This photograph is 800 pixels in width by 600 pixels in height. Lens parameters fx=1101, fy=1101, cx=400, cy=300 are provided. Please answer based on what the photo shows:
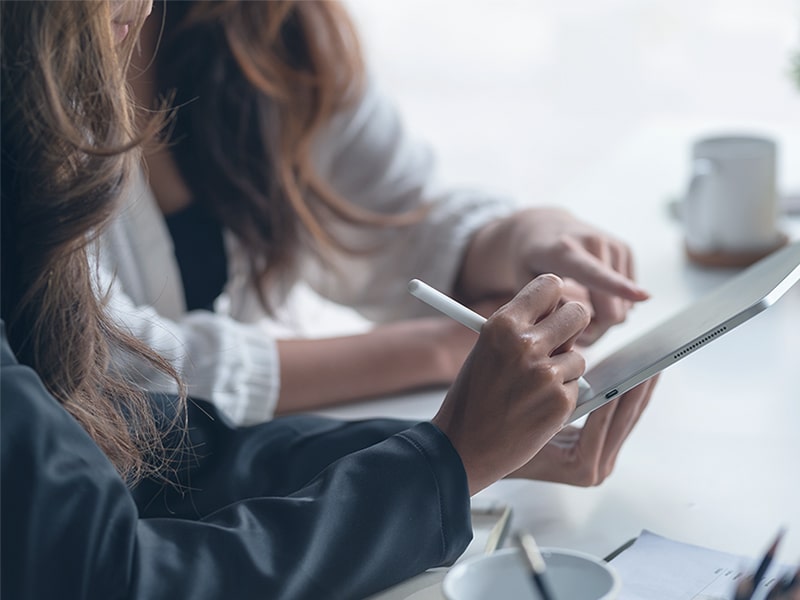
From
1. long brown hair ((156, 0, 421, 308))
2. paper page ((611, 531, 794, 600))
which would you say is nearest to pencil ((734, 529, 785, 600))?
paper page ((611, 531, 794, 600))

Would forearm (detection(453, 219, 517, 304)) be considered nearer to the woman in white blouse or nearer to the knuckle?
the woman in white blouse

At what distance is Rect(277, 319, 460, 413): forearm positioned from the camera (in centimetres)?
84

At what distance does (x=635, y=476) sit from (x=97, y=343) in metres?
0.35

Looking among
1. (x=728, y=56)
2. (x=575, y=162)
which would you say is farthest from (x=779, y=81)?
(x=575, y=162)

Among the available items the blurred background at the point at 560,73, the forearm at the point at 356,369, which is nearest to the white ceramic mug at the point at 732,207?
the forearm at the point at 356,369

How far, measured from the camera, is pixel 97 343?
0.53m

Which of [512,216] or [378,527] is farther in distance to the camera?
[512,216]

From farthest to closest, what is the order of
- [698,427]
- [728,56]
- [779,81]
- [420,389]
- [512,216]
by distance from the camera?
[728,56]
[779,81]
[512,216]
[420,389]
[698,427]

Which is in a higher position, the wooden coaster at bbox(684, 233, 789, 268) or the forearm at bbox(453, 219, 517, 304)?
the forearm at bbox(453, 219, 517, 304)

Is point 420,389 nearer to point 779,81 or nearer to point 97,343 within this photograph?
point 97,343

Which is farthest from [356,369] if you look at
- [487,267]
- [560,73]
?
[560,73]

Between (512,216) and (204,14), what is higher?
(204,14)

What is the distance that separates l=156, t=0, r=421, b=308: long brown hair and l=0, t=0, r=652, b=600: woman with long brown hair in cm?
50

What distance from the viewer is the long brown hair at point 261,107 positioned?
3.40ft
